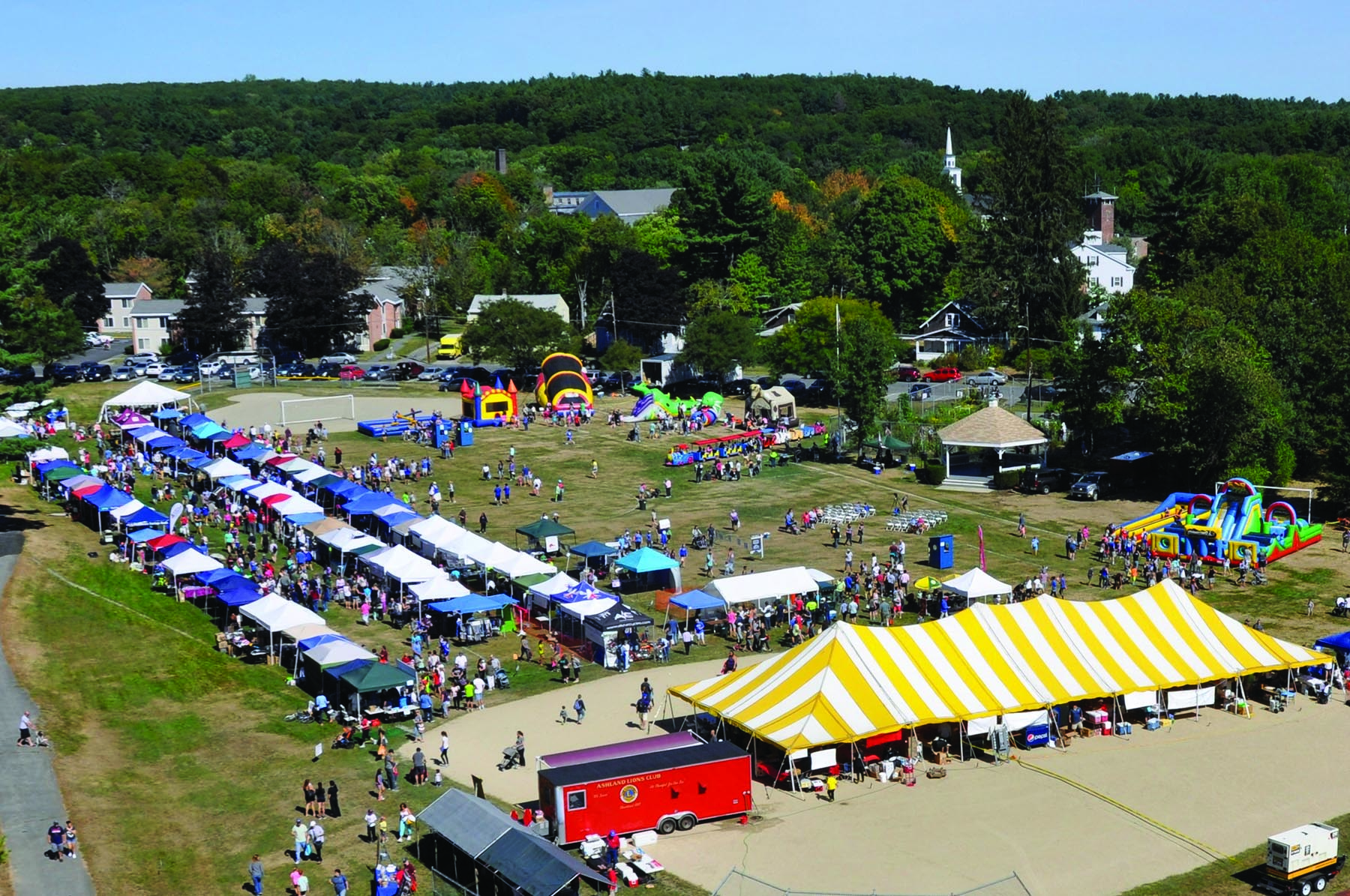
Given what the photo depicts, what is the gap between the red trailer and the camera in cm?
2572

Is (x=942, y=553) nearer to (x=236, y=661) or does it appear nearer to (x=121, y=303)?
(x=236, y=661)

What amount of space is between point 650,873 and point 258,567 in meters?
23.6

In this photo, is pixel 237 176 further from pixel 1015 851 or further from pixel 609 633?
pixel 1015 851

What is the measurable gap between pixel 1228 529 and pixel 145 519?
35.4 metres

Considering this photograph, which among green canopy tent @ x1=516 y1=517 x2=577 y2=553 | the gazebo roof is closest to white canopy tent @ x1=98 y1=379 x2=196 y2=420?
green canopy tent @ x1=516 y1=517 x2=577 y2=553

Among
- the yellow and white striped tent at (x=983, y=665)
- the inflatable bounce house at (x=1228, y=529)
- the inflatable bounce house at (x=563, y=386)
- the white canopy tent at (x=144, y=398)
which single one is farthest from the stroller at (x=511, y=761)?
the inflatable bounce house at (x=563, y=386)

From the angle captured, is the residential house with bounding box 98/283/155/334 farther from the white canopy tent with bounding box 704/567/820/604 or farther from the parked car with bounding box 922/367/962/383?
the white canopy tent with bounding box 704/567/820/604

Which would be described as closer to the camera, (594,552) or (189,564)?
(189,564)

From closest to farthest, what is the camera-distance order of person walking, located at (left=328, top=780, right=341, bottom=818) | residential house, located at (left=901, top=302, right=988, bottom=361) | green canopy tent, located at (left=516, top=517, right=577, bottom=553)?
1. person walking, located at (left=328, top=780, right=341, bottom=818)
2. green canopy tent, located at (left=516, top=517, right=577, bottom=553)
3. residential house, located at (left=901, top=302, right=988, bottom=361)

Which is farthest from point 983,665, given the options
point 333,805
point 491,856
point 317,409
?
point 317,409

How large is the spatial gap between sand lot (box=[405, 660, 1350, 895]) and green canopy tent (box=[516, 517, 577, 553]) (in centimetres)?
1361

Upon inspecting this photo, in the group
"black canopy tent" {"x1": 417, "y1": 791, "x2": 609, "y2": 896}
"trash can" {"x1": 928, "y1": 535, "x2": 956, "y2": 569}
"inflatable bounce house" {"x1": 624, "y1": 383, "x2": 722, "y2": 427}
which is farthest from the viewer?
"inflatable bounce house" {"x1": 624, "y1": 383, "x2": 722, "y2": 427}

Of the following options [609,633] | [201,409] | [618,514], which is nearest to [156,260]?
[201,409]

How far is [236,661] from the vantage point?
1467 inches
